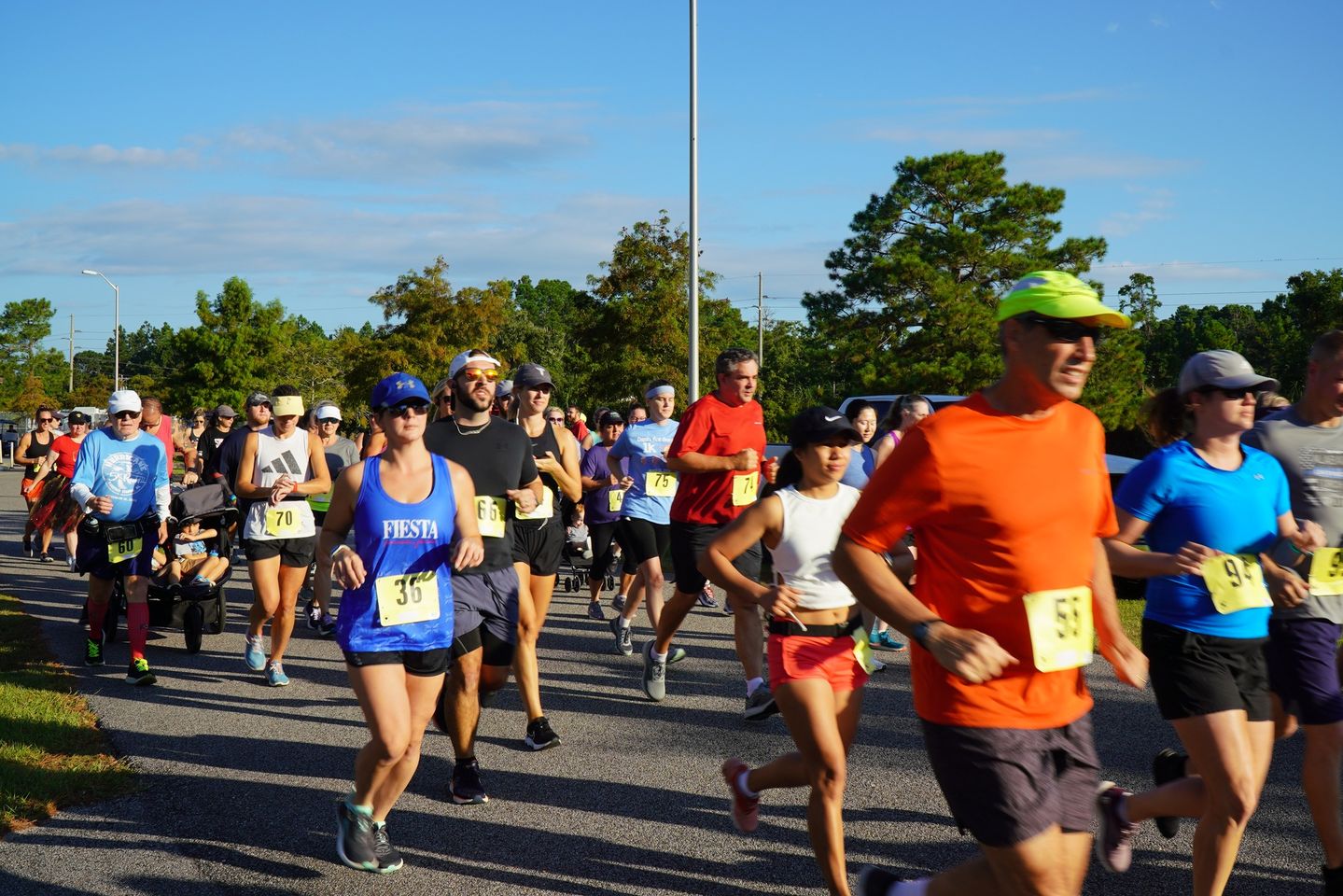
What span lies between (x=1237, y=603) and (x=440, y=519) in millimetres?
→ 2955

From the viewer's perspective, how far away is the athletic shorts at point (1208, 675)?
13.3 ft

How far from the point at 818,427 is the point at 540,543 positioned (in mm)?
Answer: 3054

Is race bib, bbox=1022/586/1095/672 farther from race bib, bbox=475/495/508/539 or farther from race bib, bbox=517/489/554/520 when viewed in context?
race bib, bbox=517/489/554/520

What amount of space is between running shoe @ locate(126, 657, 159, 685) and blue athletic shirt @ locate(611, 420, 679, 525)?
358 cm

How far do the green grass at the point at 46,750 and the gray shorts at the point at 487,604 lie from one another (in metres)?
1.93

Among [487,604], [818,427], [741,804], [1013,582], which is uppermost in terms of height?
[818,427]

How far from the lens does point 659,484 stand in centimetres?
956

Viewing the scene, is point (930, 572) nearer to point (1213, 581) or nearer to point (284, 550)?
point (1213, 581)

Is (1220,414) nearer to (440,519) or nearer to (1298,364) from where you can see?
(440,519)

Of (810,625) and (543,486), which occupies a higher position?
(543,486)

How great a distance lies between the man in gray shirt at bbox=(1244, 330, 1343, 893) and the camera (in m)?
4.35

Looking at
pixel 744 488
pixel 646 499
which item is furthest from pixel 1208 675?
pixel 646 499

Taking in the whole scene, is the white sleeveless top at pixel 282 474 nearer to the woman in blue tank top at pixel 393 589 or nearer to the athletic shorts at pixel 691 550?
the athletic shorts at pixel 691 550

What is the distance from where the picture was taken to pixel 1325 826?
432 cm
